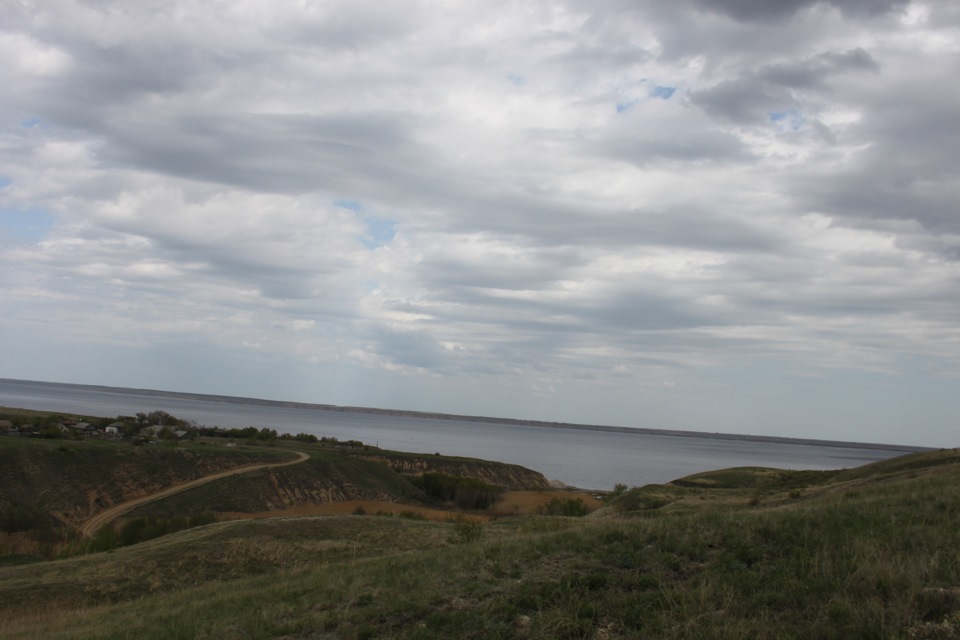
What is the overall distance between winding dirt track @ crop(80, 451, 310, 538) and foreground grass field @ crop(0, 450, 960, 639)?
3183 centimetres

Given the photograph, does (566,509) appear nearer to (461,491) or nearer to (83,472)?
(461,491)

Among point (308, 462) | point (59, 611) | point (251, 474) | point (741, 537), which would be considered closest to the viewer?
point (741, 537)

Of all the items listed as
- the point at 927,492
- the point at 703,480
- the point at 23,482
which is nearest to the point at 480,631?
the point at 927,492

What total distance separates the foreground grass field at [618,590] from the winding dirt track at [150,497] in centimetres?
3183

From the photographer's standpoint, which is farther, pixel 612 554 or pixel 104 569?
pixel 104 569

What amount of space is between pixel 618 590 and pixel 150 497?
176 feet

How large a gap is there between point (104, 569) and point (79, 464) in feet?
138

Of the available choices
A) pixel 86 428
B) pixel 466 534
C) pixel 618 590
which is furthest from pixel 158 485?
pixel 618 590

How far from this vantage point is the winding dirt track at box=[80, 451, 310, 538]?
4475cm

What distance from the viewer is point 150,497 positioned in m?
53.5

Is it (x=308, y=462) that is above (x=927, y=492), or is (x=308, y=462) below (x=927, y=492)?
below

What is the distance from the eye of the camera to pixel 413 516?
38.4 meters

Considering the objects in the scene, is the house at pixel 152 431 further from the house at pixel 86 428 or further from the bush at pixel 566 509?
the bush at pixel 566 509

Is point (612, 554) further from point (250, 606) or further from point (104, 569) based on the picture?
point (104, 569)
